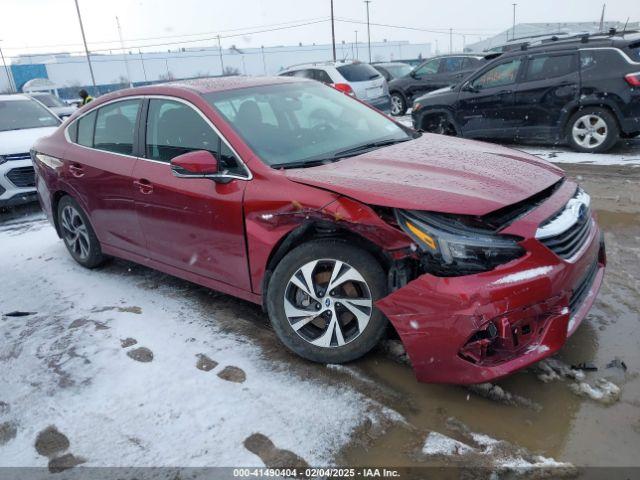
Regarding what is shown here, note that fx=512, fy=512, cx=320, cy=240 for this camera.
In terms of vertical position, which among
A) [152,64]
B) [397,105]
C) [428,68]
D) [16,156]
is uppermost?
[152,64]

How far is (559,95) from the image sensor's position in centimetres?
785

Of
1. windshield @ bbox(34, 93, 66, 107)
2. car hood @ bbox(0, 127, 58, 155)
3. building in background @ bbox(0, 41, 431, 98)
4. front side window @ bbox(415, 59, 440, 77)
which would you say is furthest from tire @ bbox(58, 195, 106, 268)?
building in background @ bbox(0, 41, 431, 98)

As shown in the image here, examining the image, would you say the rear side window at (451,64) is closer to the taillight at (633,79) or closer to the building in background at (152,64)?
the taillight at (633,79)

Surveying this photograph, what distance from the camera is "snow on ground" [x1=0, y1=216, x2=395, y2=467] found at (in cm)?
242

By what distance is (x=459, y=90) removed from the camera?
912 cm

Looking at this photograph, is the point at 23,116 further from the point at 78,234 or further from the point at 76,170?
the point at 76,170

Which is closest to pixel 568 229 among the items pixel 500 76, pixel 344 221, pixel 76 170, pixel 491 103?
pixel 344 221

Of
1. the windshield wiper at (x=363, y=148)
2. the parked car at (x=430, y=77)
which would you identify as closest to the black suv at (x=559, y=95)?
the parked car at (x=430, y=77)

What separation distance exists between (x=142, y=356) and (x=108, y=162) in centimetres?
166

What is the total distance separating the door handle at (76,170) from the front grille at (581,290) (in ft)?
12.4

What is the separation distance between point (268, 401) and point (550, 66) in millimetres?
7560

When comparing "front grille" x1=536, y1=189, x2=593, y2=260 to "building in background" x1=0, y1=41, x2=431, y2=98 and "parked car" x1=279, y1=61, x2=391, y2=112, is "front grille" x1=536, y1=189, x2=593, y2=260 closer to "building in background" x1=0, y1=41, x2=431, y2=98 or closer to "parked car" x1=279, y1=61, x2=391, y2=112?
"parked car" x1=279, y1=61, x2=391, y2=112

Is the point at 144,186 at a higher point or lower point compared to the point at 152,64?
lower

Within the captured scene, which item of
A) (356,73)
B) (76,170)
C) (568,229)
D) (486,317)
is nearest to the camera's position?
(486,317)
